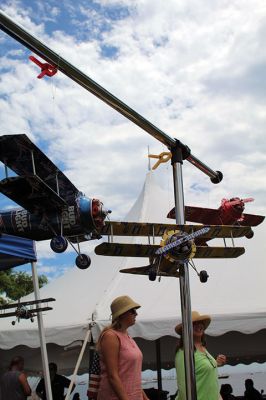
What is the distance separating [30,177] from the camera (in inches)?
144

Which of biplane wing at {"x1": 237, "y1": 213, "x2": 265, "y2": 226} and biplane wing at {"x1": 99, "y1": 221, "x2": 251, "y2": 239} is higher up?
biplane wing at {"x1": 237, "y1": 213, "x2": 265, "y2": 226}

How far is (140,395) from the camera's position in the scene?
9.20 ft

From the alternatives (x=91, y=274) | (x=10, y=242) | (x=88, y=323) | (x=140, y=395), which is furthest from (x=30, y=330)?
(x=140, y=395)

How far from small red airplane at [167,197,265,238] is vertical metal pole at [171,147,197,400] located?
1.21m

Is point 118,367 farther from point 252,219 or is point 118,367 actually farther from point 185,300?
point 252,219

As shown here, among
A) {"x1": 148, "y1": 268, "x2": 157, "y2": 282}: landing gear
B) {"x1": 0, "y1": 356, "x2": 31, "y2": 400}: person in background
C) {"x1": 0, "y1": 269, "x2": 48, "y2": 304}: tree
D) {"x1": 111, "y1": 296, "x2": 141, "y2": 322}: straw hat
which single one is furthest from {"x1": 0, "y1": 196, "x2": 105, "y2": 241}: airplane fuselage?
A: {"x1": 0, "y1": 269, "x2": 48, "y2": 304}: tree

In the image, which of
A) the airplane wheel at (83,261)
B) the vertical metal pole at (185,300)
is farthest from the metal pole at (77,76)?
the airplane wheel at (83,261)

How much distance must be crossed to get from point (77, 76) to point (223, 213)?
8.44 feet

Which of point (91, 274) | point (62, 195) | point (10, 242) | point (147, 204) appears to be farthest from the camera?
point (147, 204)

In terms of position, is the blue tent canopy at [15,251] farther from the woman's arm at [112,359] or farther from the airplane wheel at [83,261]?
the woman's arm at [112,359]

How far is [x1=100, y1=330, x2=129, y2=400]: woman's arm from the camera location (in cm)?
266

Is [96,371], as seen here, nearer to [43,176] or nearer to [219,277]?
[43,176]

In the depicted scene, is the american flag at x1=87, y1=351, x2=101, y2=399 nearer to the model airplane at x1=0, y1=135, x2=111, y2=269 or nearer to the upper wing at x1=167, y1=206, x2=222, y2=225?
the model airplane at x1=0, y1=135, x2=111, y2=269

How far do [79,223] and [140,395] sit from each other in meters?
1.50
